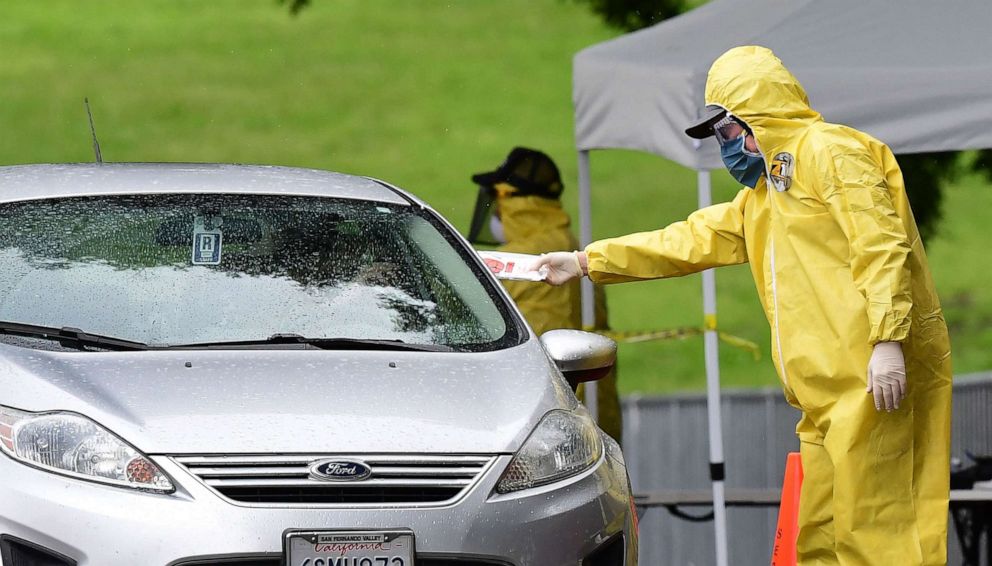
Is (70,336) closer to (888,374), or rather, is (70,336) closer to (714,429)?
(888,374)

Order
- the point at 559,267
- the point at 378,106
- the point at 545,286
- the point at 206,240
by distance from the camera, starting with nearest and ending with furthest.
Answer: the point at 206,240 < the point at 559,267 < the point at 545,286 < the point at 378,106

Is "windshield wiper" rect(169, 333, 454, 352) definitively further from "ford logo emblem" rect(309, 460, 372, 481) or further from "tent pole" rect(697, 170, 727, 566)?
"tent pole" rect(697, 170, 727, 566)

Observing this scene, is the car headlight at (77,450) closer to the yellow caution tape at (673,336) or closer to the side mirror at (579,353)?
the side mirror at (579,353)

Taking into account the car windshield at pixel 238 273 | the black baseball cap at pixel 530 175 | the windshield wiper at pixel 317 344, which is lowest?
the windshield wiper at pixel 317 344

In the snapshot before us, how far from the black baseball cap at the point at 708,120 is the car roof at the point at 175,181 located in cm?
91

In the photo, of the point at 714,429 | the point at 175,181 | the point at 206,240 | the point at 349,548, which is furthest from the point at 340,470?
the point at 714,429

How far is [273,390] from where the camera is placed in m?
4.23

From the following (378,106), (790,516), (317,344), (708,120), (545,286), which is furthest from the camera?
(378,106)

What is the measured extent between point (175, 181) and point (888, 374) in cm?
212

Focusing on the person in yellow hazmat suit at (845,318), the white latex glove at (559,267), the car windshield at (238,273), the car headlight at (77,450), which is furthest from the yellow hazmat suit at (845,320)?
the car headlight at (77,450)

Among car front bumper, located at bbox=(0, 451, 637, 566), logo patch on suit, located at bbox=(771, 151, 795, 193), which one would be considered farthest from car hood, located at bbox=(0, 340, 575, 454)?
logo patch on suit, located at bbox=(771, 151, 795, 193)

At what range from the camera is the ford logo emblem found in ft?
13.1

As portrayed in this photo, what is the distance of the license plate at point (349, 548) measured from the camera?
3916mm

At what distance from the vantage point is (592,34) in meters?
28.4
